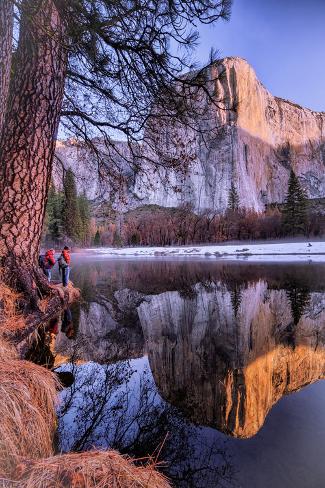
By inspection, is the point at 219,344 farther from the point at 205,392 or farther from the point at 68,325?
the point at 68,325

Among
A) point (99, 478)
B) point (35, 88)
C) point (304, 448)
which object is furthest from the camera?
point (35, 88)

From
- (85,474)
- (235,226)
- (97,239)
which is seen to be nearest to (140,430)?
(85,474)

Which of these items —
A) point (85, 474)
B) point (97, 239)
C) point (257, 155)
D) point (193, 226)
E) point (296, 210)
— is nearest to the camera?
point (85, 474)

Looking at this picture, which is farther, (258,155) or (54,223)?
(258,155)

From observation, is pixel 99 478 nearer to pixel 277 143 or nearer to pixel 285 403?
pixel 285 403

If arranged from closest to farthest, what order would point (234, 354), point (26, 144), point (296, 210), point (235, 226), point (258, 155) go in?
1. point (234, 354)
2. point (26, 144)
3. point (296, 210)
4. point (235, 226)
5. point (258, 155)

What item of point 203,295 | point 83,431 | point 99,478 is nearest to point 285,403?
point 83,431

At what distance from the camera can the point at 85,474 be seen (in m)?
1.36

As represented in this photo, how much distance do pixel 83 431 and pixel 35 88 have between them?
4324mm

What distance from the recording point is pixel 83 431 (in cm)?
258

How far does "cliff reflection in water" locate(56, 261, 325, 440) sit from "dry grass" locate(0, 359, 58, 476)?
3.97ft

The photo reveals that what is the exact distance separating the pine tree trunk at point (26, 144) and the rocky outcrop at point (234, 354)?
97.4 inches

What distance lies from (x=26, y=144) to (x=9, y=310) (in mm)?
2249

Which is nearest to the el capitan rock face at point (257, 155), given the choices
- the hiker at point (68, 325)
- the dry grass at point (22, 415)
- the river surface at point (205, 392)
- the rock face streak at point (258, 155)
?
the rock face streak at point (258, 155)
